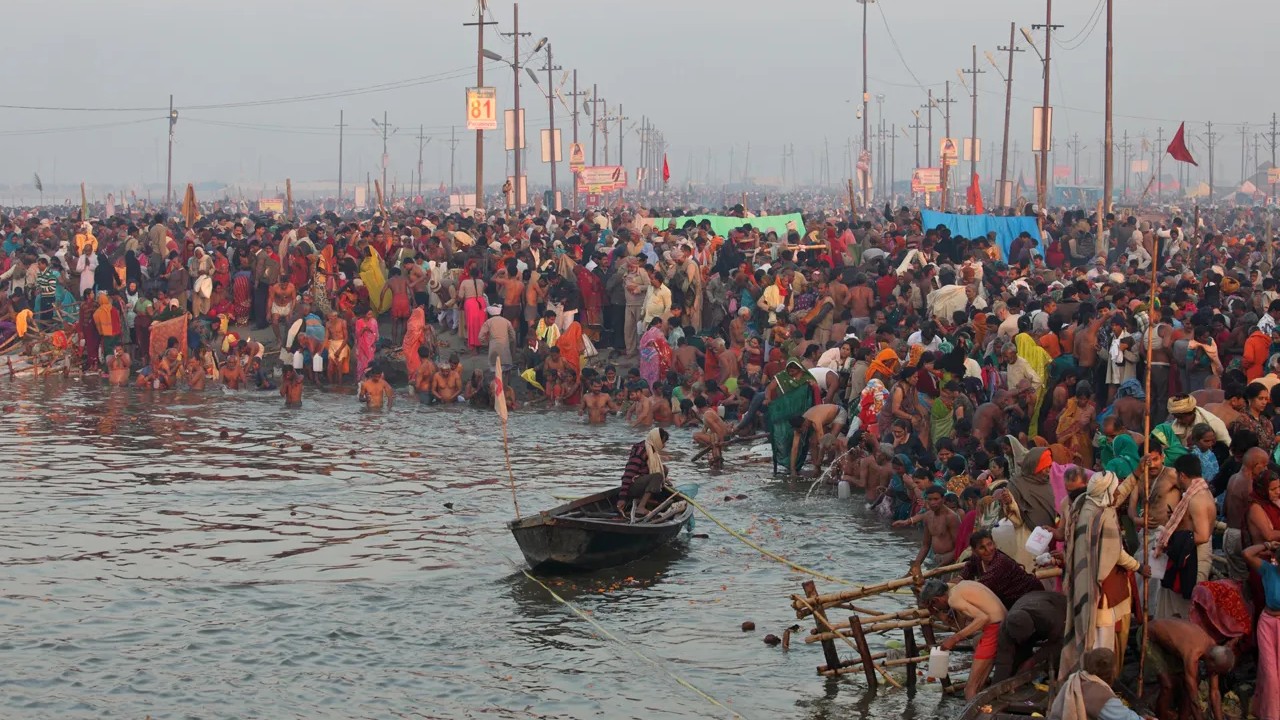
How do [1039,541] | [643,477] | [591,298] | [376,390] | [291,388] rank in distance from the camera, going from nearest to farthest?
[1039,541], [643,477], [376,390], [291,388], [591,298]

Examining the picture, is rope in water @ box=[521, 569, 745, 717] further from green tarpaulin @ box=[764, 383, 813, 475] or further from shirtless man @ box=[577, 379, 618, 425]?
shirtless man @ box=[577, 379, 618, 425]

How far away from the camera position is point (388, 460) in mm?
22812

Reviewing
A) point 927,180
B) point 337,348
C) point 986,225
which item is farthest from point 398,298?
point 927,180

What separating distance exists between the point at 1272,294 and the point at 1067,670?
900cm

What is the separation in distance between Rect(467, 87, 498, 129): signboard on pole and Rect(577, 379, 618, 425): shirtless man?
16.0 m

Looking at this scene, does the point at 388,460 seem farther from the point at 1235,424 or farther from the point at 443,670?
the point at 1235,424

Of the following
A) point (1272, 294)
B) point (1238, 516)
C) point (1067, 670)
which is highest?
point (1272, 294)

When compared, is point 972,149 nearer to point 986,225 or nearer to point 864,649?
point 986,225

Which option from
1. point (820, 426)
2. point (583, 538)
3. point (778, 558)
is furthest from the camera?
point (820, 426)

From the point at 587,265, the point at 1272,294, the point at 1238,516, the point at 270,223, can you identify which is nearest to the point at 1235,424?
the point at 1238,516

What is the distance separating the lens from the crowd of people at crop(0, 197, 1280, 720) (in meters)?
10.7

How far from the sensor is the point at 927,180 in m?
59.8

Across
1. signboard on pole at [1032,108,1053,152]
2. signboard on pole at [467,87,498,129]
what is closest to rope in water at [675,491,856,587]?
signboard on pole at [467,87,498,129]

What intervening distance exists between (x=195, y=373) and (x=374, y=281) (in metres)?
3.55
